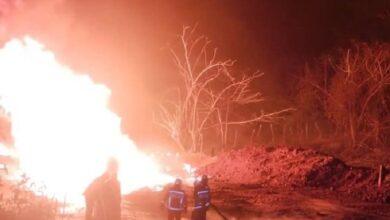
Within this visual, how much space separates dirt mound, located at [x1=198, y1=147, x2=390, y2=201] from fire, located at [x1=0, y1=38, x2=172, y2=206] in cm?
427

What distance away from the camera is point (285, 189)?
63.5 feet

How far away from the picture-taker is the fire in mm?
17109

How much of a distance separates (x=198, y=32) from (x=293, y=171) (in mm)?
28708

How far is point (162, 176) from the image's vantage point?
20.0 meters

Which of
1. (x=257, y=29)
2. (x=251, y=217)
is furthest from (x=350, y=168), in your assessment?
(x=257, y=29)

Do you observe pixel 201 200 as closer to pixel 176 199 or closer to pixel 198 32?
pixel 176 199

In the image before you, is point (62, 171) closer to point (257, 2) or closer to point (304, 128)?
point (304, 128)

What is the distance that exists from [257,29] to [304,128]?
1931cm

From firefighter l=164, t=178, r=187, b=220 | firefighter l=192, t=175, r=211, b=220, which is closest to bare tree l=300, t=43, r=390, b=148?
firefighter l=192, t=175, r=211, b=220

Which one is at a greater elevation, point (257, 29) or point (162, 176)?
point (257, 29)

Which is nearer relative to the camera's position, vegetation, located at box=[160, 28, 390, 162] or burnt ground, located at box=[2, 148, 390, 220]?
burnt ground, located at box=[2, 148, 390, 220]

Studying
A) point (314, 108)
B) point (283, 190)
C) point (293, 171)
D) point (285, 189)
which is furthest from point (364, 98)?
point (283, 190)

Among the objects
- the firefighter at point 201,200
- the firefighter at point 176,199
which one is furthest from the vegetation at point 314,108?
the firefighter at point 176,199

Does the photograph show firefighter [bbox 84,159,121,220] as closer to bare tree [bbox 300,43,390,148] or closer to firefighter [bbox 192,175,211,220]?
firefighter [bbox 192,175,211,220]
